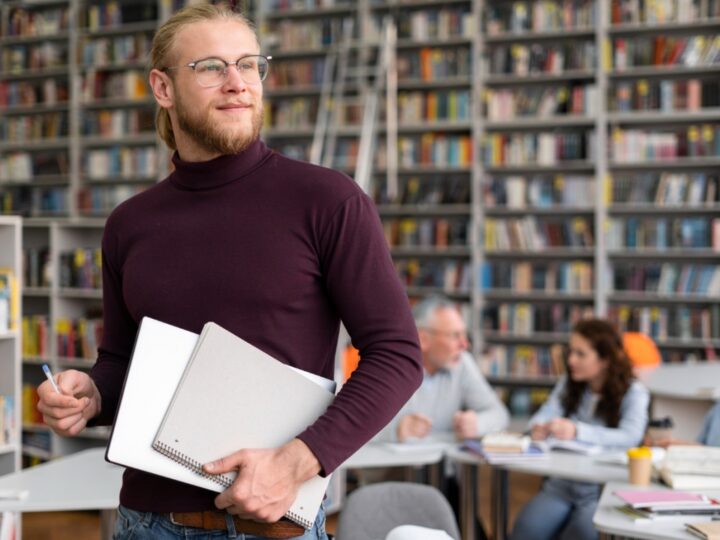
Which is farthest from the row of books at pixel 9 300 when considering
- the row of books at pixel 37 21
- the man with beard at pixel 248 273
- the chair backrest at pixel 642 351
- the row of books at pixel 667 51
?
the row of books at pixel 37 21

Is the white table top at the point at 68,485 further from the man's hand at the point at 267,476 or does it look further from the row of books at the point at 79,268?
the row of books at the point at 79,268

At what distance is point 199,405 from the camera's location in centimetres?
113

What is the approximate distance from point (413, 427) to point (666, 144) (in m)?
3.86

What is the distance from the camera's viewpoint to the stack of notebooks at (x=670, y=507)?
240 centimetres

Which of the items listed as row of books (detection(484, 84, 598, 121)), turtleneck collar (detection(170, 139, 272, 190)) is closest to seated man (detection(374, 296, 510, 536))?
turtleneck collar (detection(170, 139, 272, 190))

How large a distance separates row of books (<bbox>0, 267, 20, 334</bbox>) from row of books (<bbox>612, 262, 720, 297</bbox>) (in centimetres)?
435

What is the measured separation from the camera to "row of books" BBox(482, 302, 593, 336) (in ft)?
22.5

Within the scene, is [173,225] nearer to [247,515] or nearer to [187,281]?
[187,281]

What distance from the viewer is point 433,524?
248 cm

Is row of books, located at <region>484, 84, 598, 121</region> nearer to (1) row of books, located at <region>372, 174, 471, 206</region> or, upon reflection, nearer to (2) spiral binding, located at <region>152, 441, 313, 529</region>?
(1) row of books, located at <region>372, 174, 471, 206</region>

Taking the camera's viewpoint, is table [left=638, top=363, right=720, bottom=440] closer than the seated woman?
No

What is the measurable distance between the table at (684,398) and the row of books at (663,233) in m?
1.81

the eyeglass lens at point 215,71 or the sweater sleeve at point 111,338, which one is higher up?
the eyeglass lens at point 215,71

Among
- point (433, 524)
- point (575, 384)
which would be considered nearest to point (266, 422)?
point (433, 524)
